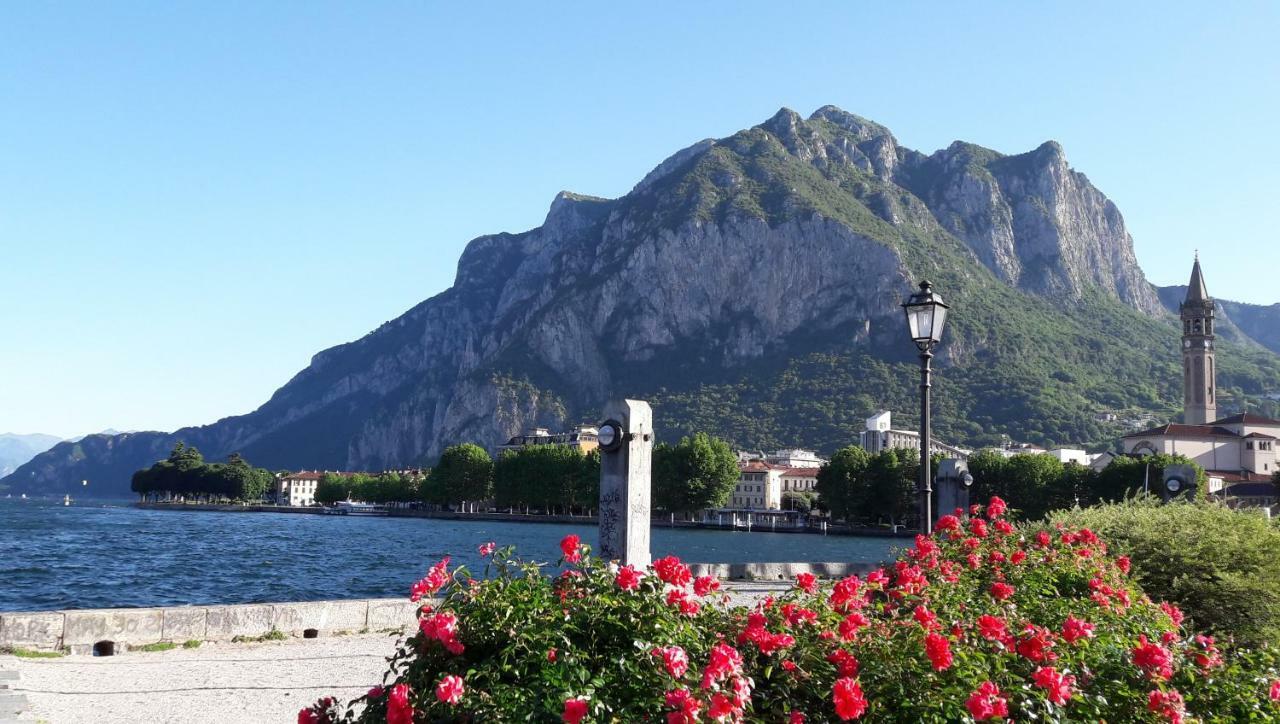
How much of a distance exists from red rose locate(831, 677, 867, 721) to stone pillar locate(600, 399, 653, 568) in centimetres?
797

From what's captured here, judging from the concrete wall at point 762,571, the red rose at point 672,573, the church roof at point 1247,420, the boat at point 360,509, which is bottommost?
the boat at point 360,509

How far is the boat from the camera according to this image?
163725 millimetres

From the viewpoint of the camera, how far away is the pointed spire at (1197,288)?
146 metres

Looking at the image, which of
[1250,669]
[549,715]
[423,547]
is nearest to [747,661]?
[549,715]

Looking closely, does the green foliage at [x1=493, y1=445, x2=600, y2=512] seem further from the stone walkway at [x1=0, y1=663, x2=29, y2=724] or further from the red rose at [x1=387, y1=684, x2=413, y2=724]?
the red rose at [x1=387, y1=684, x2=413, y2=724]

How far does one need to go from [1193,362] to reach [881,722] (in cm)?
15888

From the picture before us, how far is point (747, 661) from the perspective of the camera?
5.02 metres

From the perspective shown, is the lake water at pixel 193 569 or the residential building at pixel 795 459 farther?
the residential building at pixel 795 459

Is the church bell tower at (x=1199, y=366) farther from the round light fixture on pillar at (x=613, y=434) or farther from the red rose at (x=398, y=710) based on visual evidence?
the red rose at (x=398, y=710)

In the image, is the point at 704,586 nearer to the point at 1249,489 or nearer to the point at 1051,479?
the point at 1051,479

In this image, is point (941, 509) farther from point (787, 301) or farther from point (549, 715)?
point (787, 301)

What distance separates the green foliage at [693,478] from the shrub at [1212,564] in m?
112

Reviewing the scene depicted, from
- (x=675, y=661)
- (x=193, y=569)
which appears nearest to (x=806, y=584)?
(x=675, y=661)

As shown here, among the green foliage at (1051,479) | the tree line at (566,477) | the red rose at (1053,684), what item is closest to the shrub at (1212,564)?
the red rose at (1053,684)
